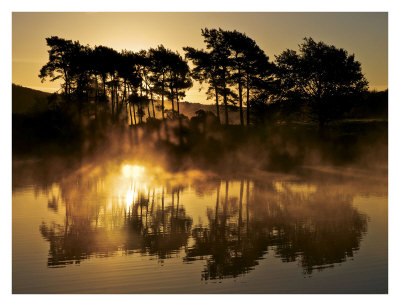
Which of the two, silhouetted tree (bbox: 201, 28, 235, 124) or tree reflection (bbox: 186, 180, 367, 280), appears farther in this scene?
silhouetted tree (bbox: 201, 28, 235, 124)

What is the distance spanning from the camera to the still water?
38.0 feet

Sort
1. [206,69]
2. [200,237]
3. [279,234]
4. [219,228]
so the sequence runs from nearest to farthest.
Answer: [200,237]
[279,234]
[219,228]
[206,69]

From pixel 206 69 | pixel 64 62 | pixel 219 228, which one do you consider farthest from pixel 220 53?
pixel 219 228

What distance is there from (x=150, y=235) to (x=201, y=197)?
7.62 meters

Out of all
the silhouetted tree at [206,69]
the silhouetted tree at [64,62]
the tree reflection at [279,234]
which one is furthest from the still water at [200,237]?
the silhouetted tree at [206,69]

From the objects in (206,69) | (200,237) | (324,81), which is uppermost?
(206,69)

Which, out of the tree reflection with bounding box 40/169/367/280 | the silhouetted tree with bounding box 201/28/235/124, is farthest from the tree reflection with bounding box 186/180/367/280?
the silhouetted tree with bounding box 201/28/235/124

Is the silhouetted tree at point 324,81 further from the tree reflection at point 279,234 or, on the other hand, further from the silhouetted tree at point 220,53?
the tree reflection at point 279,234

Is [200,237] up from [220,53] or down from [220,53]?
down

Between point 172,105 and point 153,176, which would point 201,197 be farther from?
point 172,105

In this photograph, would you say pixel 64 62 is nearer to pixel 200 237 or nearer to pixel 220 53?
pixel 220 53

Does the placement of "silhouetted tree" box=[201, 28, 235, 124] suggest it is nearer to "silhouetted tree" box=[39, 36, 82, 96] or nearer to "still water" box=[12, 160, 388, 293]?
"silhouetted tree" box=[39, 36, 82, 96]

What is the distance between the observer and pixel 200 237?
15.6m

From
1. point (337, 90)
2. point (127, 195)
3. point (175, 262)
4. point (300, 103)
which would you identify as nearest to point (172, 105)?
point (300, 103)
